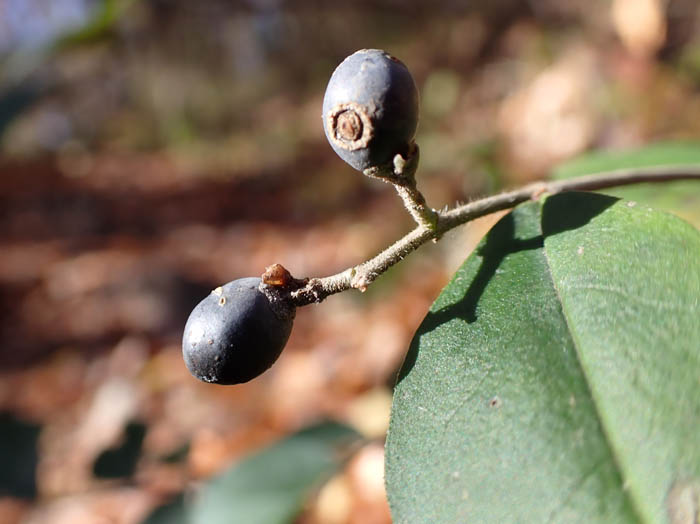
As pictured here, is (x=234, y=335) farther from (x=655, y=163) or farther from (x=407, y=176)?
(x=655, y=163)

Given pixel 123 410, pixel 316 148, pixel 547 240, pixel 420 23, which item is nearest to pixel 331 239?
Result: pixel 123 410

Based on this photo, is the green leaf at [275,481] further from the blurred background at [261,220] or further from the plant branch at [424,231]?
the plant branch at [424,231]

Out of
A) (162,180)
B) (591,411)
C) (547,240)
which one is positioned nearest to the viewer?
(591,411)

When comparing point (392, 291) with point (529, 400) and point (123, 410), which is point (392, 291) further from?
point (529, 400)

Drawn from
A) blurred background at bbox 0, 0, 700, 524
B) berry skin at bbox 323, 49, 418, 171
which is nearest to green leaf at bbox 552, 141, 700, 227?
blurred background at bbox 0, 0, 700, 524

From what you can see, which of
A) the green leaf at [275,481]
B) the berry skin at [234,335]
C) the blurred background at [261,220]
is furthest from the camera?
the blurred background at [261,220]

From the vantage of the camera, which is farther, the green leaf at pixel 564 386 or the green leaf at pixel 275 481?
the green leaf at pixel 275 481

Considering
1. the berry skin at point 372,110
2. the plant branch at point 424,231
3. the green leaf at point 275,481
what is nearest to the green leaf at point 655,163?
the plant branch at point 424,231
